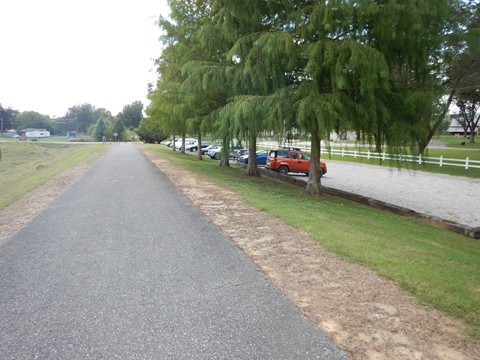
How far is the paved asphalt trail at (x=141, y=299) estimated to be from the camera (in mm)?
3383

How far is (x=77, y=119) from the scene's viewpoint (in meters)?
170

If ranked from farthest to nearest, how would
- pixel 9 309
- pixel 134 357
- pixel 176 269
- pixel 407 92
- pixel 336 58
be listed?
pixel 407 92 → pixel 336 58 → pixel 176 269 → pixel 9 309 → pixel 134 357

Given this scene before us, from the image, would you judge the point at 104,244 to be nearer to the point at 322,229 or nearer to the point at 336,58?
the point at 322,229

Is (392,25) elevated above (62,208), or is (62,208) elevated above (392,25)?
(392,25)

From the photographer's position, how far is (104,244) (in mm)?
6668

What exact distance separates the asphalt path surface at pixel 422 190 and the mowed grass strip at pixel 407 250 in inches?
108

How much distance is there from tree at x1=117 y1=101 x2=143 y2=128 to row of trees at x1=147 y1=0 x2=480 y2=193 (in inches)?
4338

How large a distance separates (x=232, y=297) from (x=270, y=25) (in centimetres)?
1149

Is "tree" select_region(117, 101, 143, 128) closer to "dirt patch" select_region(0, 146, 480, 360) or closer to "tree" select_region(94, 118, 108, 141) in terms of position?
"tree" select_region(94, 118, 108, 141)

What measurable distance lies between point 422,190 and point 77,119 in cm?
17379

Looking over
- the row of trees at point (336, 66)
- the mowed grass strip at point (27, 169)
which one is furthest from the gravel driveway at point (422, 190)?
the mowed grass strip at point (27, 169)

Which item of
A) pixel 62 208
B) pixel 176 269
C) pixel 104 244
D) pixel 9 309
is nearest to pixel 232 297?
pixel 176 269

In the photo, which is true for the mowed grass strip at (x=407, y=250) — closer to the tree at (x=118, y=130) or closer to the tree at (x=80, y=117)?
the tree at (x=118, y=130)

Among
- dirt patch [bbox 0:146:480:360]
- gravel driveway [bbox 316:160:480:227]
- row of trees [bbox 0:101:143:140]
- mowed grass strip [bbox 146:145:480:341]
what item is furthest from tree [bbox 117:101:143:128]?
dirt patch [bbox 0:146:480:360]
